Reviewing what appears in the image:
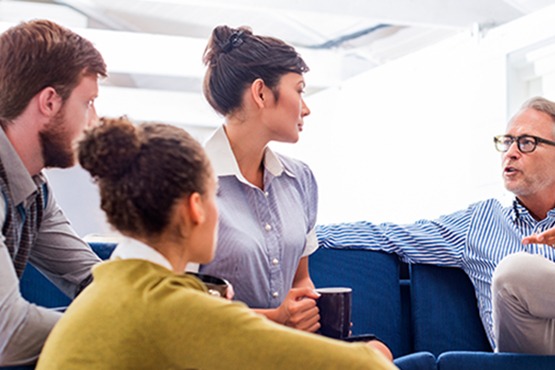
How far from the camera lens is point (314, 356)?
3.73 feet

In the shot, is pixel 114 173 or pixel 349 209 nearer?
pixel 114 173

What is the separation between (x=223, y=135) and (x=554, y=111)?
1.41m

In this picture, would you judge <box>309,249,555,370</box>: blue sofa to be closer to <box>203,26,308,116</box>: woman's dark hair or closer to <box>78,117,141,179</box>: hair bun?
<box>203,26,308,116</box>: woman's dark hair

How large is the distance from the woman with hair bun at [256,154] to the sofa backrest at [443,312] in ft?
1.90

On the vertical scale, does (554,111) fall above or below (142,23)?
below

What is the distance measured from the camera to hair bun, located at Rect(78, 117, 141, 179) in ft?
4.17

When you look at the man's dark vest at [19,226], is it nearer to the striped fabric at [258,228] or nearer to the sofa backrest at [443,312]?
the striped fabric at [258,228]

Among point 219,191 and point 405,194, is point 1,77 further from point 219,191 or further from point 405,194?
point 405,194

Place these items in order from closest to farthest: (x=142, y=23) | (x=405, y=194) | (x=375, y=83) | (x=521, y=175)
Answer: (x=521, y=175), (x=405, y=194), (x=375, y=83), (x=142, y=23)

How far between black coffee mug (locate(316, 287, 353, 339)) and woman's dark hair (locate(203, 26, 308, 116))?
0.61 metres

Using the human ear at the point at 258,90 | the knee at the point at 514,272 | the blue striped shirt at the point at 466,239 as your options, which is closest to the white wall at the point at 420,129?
the blue striped shirt at the point at 466,239

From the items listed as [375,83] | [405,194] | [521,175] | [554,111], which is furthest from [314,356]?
[375,83]

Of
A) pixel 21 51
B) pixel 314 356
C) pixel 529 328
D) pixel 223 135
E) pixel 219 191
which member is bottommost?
pixel 529 328

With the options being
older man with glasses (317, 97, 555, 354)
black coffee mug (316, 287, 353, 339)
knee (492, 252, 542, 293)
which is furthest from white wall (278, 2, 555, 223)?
black coffee mug (316, 287, 353, 339)
